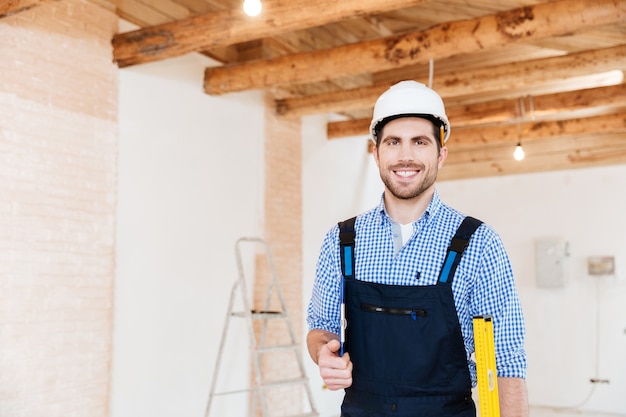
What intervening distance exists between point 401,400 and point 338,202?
5884 millimetres

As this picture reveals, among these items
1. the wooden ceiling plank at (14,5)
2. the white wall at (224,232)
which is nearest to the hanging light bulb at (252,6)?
the wooden ceiling plank at (14,5)

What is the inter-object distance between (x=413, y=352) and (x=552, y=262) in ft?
22.1

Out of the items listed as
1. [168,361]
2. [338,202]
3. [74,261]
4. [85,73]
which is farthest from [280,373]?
[85,73]

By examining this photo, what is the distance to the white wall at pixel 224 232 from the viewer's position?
4852mm

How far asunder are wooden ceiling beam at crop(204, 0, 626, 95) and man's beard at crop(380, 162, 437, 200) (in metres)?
2.65

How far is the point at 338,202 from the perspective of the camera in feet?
24.7

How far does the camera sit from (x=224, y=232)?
568 centimetres

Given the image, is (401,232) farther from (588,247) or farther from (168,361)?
(588,247)

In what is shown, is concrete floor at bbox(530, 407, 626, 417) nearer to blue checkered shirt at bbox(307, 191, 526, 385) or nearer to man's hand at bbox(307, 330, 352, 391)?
blue checkered shirt at bbox(307, 191, 526, 385)

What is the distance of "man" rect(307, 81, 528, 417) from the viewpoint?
1676 millimetres

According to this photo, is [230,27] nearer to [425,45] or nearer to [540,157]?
[425,45]

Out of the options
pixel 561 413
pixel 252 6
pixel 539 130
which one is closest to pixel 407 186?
pixel 252 6

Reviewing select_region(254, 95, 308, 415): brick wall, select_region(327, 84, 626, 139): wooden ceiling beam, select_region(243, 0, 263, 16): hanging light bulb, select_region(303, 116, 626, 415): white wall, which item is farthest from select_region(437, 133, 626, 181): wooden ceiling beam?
select_region(243, 0, 263, 16): hanging light bulb

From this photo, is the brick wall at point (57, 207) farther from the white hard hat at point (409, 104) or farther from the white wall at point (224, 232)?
the white hard hat at point (409, 104)
